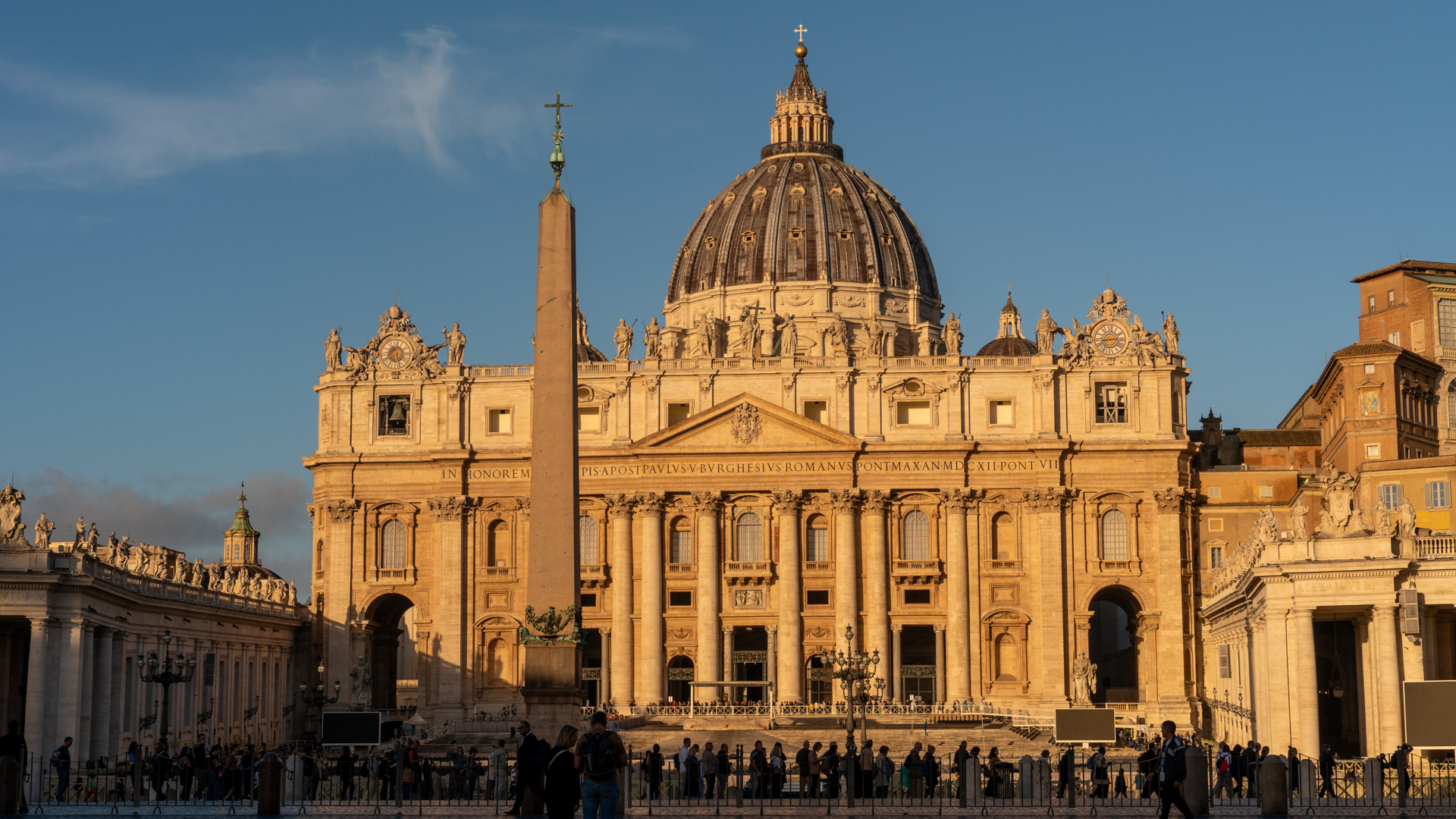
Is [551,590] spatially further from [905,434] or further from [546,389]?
[905,434]

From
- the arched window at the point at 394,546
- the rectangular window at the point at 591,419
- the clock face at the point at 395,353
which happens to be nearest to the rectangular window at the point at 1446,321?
the rectangular window at the point at 591,419

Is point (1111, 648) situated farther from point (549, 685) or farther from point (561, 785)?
point (561, 785)

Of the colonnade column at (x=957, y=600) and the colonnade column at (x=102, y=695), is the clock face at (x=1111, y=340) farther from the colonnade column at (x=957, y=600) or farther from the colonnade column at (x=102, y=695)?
the colonnade column at (x=102, y=695)

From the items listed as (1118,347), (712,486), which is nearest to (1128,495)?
(1118,347)

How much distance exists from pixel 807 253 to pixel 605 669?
33.8m

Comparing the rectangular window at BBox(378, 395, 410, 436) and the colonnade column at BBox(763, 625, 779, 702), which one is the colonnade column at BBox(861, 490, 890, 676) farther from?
the rectangular window at BBox(378, 395, 410, 436)

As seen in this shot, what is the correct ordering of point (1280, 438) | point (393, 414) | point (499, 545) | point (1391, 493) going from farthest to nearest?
point (1280, 438)
point (393, 414)
point (499, 545)
point (1391, 493)

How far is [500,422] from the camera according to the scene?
8681cm

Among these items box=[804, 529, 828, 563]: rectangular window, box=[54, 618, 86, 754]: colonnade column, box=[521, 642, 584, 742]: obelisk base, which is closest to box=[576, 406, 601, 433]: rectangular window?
box=[804, 529, 828, 563]: rectangular window

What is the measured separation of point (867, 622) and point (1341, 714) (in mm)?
24219

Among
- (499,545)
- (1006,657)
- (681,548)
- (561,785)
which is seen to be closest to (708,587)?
(681,548)

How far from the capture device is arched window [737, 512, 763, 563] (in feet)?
279

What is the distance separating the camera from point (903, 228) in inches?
4432

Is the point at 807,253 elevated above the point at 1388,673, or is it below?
above
